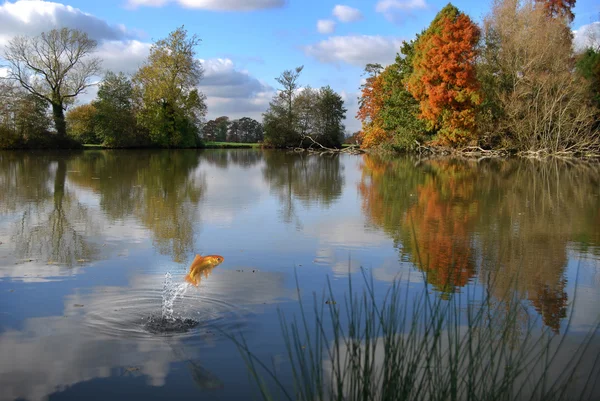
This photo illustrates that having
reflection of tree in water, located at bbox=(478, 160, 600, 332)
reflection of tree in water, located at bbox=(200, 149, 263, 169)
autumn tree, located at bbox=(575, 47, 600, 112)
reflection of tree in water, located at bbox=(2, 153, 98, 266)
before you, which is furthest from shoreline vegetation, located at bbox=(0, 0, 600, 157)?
reflection of tree in water, located at bbox=(2, 153, 98, 266)

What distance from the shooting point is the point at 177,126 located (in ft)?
161

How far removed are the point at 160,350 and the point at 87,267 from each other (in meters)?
Answer: 2.64

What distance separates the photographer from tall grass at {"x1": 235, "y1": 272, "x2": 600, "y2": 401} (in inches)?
86.0

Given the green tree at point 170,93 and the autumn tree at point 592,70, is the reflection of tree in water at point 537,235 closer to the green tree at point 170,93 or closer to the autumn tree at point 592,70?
the autumn tree at point 592,70

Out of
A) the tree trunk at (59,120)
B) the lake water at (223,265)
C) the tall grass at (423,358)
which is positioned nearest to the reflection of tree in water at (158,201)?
the lake water at (223,265)

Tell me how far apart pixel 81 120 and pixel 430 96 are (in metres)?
28.5

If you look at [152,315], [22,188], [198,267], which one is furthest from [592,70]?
[152,315]

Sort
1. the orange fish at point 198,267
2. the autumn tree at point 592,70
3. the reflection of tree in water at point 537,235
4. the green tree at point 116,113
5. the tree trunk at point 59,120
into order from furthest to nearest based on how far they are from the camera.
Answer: the green tree at point 116,113
the tree trunk at point 59,120
the autumn tree at point 592,70
the reflection of tree in water at point 537,235
the orange fish at point 198,267

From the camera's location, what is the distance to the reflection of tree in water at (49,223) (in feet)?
22.6

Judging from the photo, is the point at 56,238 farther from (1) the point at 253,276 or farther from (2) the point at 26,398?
(2) the point at 26,398

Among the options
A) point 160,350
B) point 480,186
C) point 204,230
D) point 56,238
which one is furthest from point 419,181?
point 160,350

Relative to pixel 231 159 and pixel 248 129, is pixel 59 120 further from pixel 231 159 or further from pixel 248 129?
pixel 248 129

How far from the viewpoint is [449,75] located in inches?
1234

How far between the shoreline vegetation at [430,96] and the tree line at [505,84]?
77 millimetres
